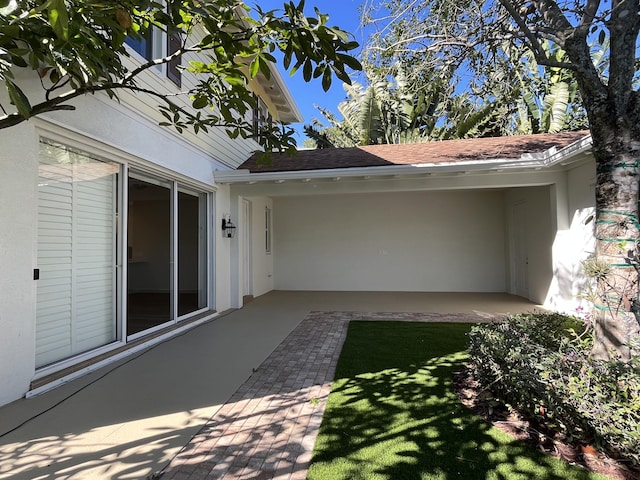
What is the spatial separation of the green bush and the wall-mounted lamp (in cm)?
617

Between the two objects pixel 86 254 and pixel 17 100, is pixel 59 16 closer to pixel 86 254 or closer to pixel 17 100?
pixel 17 100

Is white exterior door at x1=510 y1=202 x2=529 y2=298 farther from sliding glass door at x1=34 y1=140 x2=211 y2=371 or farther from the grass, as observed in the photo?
sliding glass door at x1=34 y1=140 x2=211 y2=371

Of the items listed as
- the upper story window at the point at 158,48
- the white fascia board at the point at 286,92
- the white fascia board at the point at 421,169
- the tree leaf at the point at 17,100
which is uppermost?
the white fascia board at the point at 286,92

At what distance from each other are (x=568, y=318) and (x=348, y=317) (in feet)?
13.3

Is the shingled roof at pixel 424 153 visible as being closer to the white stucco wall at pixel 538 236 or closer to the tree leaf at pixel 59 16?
the white stucco wall at pixel 538 236

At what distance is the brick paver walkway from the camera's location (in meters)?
2.48

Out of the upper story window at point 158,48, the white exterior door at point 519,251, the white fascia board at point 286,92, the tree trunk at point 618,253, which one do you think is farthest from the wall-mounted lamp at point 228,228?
the white exterior door at point 519,251

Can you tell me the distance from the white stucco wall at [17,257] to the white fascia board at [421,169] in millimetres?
4501

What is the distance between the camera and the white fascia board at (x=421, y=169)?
675 centimetres

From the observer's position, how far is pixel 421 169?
7.46 meters

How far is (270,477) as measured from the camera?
2387 millimetres

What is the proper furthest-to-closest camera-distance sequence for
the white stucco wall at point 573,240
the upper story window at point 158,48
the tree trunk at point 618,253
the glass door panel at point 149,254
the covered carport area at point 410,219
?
the covered carport area at point 410,219 → the white stucco wall at point 573,240 → the glass door panel at point 149,254 → the upper story window at point 158,48 → the tree trunk at point 618,253

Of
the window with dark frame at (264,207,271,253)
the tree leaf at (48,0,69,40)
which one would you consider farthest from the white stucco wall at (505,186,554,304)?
the tree leaf at (48,0,69,40)

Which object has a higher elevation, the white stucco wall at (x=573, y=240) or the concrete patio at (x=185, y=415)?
the white stucco wall at (x=573, y=240)
